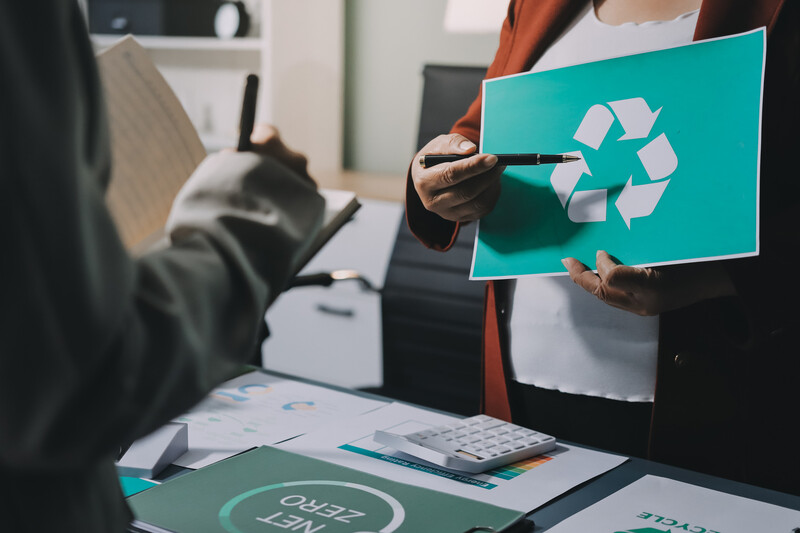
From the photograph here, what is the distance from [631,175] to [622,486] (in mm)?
396

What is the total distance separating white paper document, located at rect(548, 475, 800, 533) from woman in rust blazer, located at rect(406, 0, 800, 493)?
23 cm

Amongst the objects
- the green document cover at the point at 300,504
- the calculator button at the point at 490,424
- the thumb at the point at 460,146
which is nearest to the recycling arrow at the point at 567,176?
the thumb at the point at 460,146

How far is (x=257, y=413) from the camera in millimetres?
1111

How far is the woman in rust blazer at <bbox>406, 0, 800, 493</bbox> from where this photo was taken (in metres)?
1.03

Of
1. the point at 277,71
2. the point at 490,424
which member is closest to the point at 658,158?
the point at 490,424

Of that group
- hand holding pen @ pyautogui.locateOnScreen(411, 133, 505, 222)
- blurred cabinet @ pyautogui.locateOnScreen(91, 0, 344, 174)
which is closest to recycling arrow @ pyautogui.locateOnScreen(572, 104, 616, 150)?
hand holding pen @ pyautogui.locateOnScreen(411, 133, 505, 222)

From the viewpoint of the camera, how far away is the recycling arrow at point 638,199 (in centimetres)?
101

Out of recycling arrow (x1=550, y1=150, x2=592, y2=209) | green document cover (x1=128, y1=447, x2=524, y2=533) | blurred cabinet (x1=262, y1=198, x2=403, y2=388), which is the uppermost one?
recycling arrow (x1=550, y1=150, x2=592, y2=209)

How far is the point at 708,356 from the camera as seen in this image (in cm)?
109

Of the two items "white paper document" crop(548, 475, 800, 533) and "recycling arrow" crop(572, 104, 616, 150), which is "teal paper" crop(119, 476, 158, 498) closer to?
"white paper document" crop(548, 475, 800, 533)

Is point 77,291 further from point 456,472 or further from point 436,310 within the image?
point 436,310

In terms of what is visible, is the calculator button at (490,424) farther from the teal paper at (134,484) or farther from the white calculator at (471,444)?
the teal paper at (134,484)

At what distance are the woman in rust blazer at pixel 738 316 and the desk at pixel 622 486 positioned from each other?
0.17 meters

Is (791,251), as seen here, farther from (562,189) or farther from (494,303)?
(494,303)
